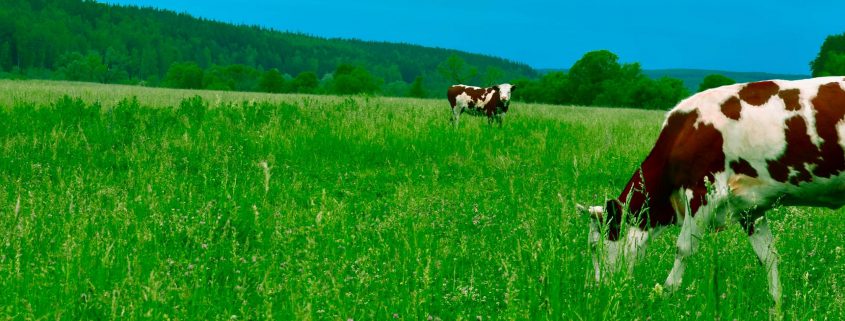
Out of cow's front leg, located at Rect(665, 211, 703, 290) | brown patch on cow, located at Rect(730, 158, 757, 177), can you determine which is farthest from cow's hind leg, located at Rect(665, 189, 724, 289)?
brown patch on cow, located at Rect(730, 158, 757, 177)

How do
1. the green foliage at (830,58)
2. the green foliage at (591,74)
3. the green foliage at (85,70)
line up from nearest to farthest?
1. the green foliage at (830,58)
2. the green foliage at (591,74)
3. the green foliage at (85,70)

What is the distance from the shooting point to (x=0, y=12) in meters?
143

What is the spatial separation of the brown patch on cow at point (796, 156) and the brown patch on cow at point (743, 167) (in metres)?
0.10

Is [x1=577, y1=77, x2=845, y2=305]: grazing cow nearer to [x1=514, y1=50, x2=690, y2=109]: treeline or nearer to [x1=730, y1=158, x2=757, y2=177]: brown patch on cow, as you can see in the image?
[x1=730, y1=158, x2=757, y2=177]: brown patch on cow

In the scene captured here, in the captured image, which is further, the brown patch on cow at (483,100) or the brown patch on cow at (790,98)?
the brown patch on cow at (483,100)

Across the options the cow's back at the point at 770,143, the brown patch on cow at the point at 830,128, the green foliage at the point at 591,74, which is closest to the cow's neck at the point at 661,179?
the cow's back at the point at 770,143

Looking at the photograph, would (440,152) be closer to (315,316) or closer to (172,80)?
(315,316)

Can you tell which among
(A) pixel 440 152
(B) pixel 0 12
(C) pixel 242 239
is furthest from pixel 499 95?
(B) pixel 0 12

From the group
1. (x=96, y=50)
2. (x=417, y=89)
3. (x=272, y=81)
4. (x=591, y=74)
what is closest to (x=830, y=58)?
(x=591, y=74)

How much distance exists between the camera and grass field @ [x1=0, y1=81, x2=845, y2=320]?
10.9 ft

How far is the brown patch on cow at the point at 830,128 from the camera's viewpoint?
13.3ft

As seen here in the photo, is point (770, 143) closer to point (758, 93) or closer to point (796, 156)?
point (796, 156)

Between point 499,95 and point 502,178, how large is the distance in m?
9.03

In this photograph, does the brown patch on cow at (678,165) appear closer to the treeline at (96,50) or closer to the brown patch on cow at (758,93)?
the brown patch on cow at (758,93)
